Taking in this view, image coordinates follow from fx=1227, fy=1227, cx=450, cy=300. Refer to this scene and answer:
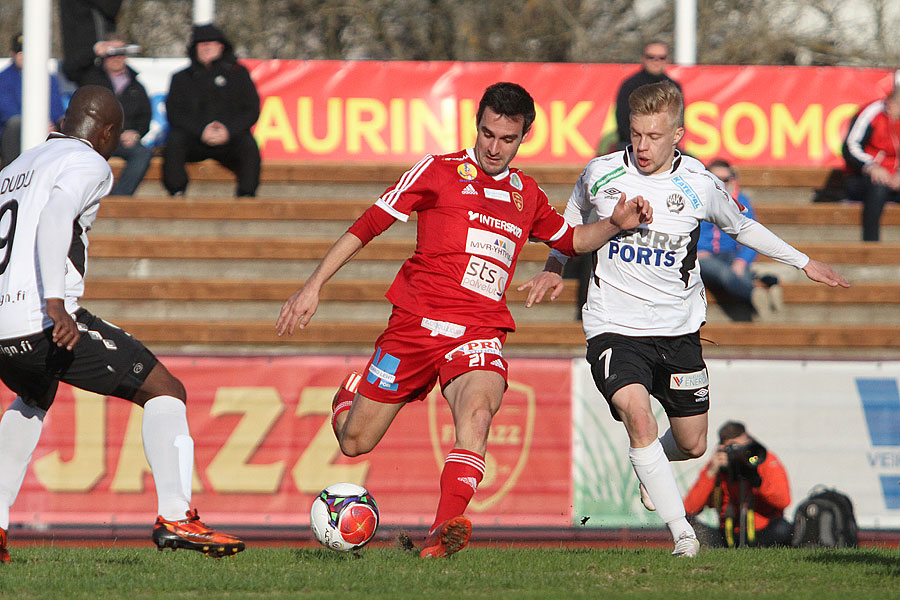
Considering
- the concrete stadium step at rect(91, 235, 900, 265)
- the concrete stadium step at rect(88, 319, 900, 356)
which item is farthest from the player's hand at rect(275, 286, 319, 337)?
the concrete stadium step at rect(91, 235, 900, 265)

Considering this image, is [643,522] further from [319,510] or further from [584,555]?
[319,510]

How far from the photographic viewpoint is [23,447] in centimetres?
599

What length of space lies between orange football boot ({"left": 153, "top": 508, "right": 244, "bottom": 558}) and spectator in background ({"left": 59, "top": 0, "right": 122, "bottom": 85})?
839cm

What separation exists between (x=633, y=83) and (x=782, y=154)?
162 inches

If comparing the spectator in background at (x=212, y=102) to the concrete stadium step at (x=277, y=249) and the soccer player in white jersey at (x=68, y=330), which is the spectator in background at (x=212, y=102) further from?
the soccer player in white jersey at (x=68, y=330)

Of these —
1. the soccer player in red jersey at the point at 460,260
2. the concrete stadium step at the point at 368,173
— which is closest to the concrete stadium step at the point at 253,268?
the concrete stadium step at the point at 368,173

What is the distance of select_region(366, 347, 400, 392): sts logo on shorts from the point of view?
6387mm

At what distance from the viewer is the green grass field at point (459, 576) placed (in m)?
5.19

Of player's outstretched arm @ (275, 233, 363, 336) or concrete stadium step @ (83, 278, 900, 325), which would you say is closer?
player's outstretched arm @ (275, 233, 363, 336)

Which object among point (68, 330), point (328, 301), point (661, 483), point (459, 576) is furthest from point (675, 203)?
point (328, 301)

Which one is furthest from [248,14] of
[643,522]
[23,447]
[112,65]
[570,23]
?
[23,447]

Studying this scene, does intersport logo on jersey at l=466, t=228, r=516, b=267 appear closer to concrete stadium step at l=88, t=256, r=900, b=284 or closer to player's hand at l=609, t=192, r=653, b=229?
player's hand at l=609, t=192, r=653, b=229

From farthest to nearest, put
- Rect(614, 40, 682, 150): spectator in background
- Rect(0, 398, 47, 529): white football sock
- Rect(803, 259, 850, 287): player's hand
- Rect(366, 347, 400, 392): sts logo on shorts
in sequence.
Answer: Rect(614, 40, 682, 150): spectator in background, Rect(803, 259, 850, 287): player's hand, Rect(366, 347, 400, 392): sts logo on shorts, Rect(0, 398, 47, 529): white football sock

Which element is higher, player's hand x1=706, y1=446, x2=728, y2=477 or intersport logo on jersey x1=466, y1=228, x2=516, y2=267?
intersport logo on jersey x1=466, y1=228, x2=516, y2=267
